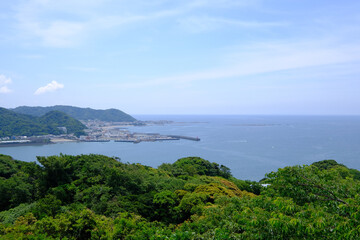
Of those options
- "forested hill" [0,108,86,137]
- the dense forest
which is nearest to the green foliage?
the dense forest

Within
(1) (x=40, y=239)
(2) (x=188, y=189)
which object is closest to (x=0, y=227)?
(1) (x=40, y=239)

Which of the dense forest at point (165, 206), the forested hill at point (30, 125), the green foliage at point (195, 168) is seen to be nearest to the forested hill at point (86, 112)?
the forested hill at point (30, 125)

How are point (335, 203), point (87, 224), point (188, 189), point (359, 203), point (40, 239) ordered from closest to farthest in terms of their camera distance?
point (359, 203), point (335, 203), point (40, 239), point (87, 224), point (188, 189)

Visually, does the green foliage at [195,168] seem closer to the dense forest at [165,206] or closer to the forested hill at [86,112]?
the dense forest at [165,206]

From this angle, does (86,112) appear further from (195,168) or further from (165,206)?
(165,206)

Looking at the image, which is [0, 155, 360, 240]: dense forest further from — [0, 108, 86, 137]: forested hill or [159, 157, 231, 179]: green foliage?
[0, 108, 86, 137]: forested hill

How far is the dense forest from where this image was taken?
415 cm

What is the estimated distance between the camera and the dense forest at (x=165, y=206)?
4152 mm

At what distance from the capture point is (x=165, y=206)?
36.5 ft

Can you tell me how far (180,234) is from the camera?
5246mm

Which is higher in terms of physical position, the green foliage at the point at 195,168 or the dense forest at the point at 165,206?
the dense forest at the point at 165,206

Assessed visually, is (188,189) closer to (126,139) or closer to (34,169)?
(34,169)

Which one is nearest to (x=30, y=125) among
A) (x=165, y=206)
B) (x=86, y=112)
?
(x=86, y=112)

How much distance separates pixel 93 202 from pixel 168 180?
16.3 feet
